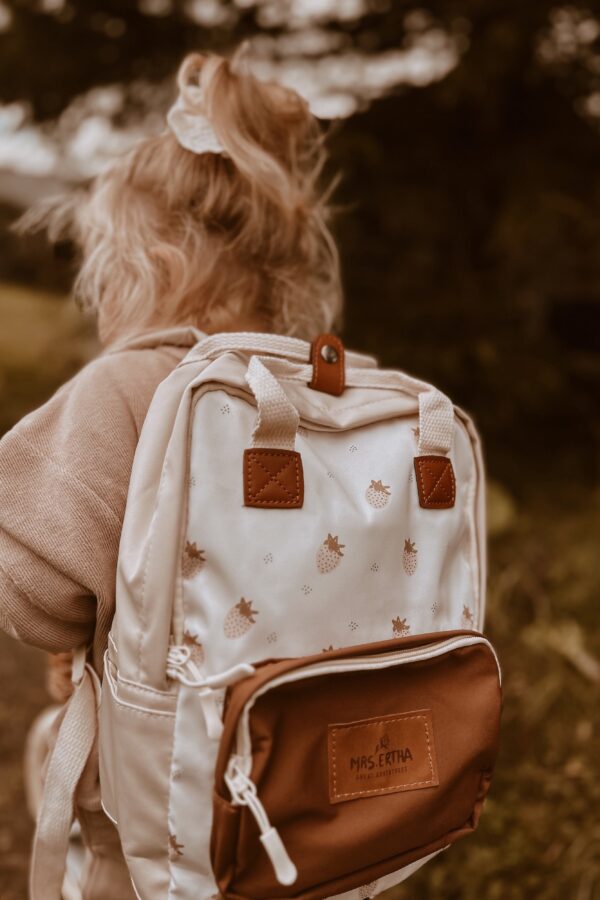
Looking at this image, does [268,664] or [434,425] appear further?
[434,425]

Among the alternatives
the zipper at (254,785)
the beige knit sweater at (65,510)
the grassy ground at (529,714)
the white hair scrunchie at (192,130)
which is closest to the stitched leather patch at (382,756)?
the zipper at (254,785)

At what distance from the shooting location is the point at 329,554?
1.23 meters

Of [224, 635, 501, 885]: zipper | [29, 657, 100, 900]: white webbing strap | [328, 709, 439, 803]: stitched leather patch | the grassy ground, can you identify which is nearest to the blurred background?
the grassy ground

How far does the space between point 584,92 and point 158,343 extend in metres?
3.38

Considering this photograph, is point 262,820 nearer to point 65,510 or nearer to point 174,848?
point 174,848

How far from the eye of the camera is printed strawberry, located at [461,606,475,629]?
4.79 feet

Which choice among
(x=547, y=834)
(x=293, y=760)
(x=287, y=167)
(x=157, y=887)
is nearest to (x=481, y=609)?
(x=293, y=760)

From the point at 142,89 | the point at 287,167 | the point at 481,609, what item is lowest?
the point at 481,609

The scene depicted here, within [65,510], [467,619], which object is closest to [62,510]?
[65,510]

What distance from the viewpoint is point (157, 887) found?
1.19 metres

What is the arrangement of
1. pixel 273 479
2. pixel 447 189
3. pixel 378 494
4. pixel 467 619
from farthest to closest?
1. pixel 447 189
2. pixel 467 619
3. pixel 378 494
4. pixel 273 479

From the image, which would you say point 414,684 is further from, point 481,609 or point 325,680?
point 481,609

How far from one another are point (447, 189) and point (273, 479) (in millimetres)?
3546

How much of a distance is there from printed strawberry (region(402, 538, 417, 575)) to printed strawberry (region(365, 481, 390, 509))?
92mm
